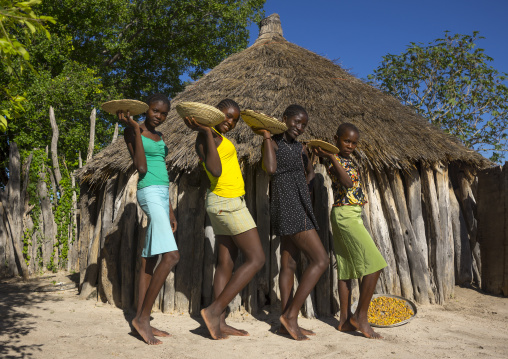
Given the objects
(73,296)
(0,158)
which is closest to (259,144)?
(73,296)

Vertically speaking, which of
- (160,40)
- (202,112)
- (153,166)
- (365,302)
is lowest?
(365,302)

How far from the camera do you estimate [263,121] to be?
3.68 meters

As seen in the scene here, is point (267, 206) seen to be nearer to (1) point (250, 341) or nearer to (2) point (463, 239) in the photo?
(1) point (250, 341)

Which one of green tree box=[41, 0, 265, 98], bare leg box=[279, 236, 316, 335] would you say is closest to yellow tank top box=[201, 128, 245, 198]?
bare leg box=[279, 236, 316, 335]

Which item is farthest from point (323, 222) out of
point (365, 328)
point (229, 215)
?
point (229, 215)

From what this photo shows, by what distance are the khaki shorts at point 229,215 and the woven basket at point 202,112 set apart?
60cm

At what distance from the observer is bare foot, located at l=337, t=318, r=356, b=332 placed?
4051 mm

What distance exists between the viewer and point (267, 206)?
4789mm

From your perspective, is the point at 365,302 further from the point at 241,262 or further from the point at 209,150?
the point at 209,150

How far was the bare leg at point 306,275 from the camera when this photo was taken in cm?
371

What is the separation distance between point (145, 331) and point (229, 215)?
1109 mm

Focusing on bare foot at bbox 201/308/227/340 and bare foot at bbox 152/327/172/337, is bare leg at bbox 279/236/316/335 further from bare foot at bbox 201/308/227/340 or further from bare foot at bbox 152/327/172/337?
bare foot at bbox 152/327/172/337

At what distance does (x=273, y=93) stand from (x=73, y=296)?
3.41 m

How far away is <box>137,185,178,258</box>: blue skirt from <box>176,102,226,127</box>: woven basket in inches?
27.4
